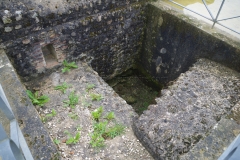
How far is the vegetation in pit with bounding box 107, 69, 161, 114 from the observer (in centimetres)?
627

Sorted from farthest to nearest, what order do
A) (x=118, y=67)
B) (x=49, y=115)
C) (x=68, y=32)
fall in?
(x=118, y=67), (x=68, y=32), (x=49, y=115)

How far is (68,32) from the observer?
4539 mm

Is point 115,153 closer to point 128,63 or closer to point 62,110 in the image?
point 62,110

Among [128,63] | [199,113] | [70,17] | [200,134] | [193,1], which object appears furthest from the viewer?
[128,63]

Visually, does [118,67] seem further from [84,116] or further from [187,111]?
[187,111]

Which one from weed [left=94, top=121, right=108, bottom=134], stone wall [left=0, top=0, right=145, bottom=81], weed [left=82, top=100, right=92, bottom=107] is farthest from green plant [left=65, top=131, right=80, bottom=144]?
stone wall [left=0, top=0, right=145, bottom=81]

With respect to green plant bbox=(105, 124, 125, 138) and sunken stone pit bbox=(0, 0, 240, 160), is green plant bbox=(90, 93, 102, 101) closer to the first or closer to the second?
sunken stone pit bbox=(0, 0, 240, 160)

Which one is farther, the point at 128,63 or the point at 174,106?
the point at 128,63

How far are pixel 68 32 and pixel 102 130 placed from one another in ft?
7.35

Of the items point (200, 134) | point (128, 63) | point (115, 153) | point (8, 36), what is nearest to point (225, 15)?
point (128, 63)

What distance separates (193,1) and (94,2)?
2.80m

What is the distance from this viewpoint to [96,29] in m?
4.91

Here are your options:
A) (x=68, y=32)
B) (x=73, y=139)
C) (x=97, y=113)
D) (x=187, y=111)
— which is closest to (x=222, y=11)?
(x=187, y=111)

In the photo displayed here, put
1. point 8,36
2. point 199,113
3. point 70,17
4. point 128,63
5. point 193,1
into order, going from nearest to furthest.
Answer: point 199,113
point 8,36
point 70,17
point 193,1
point 128,63
